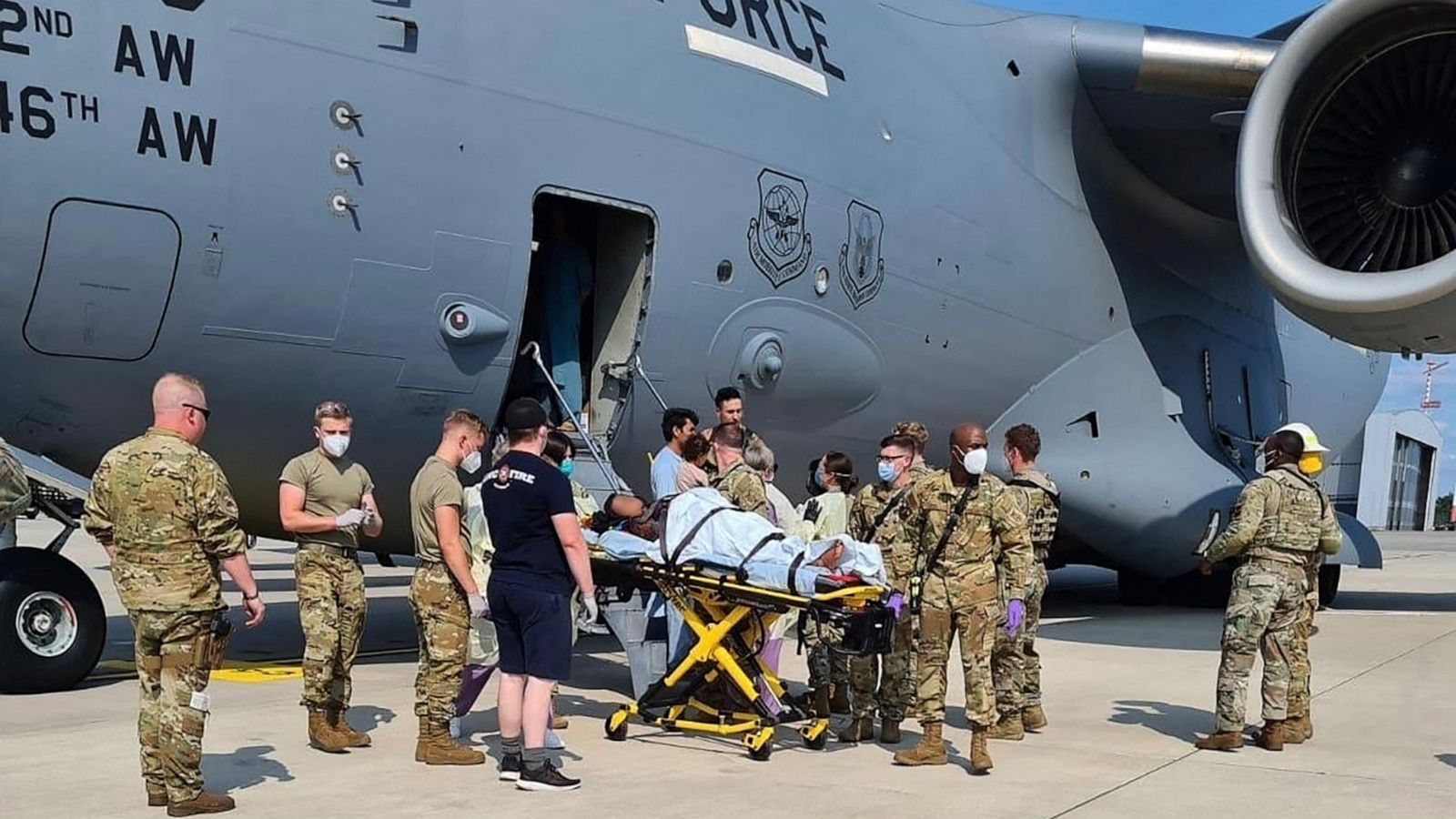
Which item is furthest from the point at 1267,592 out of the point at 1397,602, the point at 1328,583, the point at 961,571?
the point at 1397,602

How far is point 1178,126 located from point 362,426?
7.48 metres

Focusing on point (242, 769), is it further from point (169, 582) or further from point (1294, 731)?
point (1294, 731)

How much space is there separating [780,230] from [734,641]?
10.5 ft

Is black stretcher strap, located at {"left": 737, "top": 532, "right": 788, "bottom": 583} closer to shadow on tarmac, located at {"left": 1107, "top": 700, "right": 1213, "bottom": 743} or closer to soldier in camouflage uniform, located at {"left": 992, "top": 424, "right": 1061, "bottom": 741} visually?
soldier in camouflage uniform, located at {"left": 992, "top": 424, "right": 1061, "bottom": 741}

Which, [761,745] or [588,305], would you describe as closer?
[761,745]

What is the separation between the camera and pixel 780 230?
8938 mm

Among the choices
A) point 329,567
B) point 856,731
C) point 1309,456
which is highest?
point 1309,456

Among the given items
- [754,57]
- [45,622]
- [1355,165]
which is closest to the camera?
[45,622]

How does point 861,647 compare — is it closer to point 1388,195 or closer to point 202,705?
point 202,705

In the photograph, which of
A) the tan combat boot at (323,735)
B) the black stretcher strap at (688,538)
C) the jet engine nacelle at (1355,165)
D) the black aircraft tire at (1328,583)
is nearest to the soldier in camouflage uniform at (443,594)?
the tan combat boot at (323,735)

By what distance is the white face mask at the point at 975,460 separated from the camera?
592 cm

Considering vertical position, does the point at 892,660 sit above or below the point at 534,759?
above

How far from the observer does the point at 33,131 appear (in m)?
6.22

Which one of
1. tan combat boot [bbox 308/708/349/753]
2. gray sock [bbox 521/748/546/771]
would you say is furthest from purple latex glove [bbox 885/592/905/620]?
tan combat boot [bbox 308/708/349/753]
